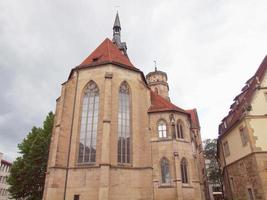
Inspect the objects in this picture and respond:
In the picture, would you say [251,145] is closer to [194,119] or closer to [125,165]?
[125,165]

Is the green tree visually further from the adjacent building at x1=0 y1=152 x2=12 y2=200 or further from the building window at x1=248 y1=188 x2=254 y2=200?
the adjacent building at x1=0 y1=152 x2=12 y2=200

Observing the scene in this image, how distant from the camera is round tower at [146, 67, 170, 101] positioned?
145 feet

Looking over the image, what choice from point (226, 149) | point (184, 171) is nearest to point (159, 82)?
point (226, 149)

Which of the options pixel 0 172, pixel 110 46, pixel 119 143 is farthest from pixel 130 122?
pixel 0 172

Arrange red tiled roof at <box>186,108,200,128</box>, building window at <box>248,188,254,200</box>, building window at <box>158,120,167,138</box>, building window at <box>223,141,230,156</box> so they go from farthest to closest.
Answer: red tiled roof at <box>186,108,200,128</box>, building window at <box>223,141,230,156</box>, building window at <box>158,120,167,138</box>, building window at <box>248,188,254,200</box>

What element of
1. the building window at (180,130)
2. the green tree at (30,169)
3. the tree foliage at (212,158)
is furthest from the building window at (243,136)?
the tree foliage at (212,158)

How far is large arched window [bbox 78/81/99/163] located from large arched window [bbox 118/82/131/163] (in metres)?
2.12

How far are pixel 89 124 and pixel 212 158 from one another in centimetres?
2727

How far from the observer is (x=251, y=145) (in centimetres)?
1773

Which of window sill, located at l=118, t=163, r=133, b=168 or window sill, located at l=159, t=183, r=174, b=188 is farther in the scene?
A: window sill, located at l=159, t=183, r=174, b=188

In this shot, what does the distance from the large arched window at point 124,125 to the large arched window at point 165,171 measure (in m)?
2.98

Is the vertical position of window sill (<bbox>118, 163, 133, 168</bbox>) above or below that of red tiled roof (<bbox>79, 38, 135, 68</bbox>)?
below

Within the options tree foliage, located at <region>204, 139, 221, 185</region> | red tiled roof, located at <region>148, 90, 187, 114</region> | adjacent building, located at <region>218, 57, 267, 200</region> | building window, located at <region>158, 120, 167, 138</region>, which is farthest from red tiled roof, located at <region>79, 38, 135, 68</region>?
tree foliage, located at <region>204, 139, 221, 185</region>

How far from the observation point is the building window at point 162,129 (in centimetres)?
2184
